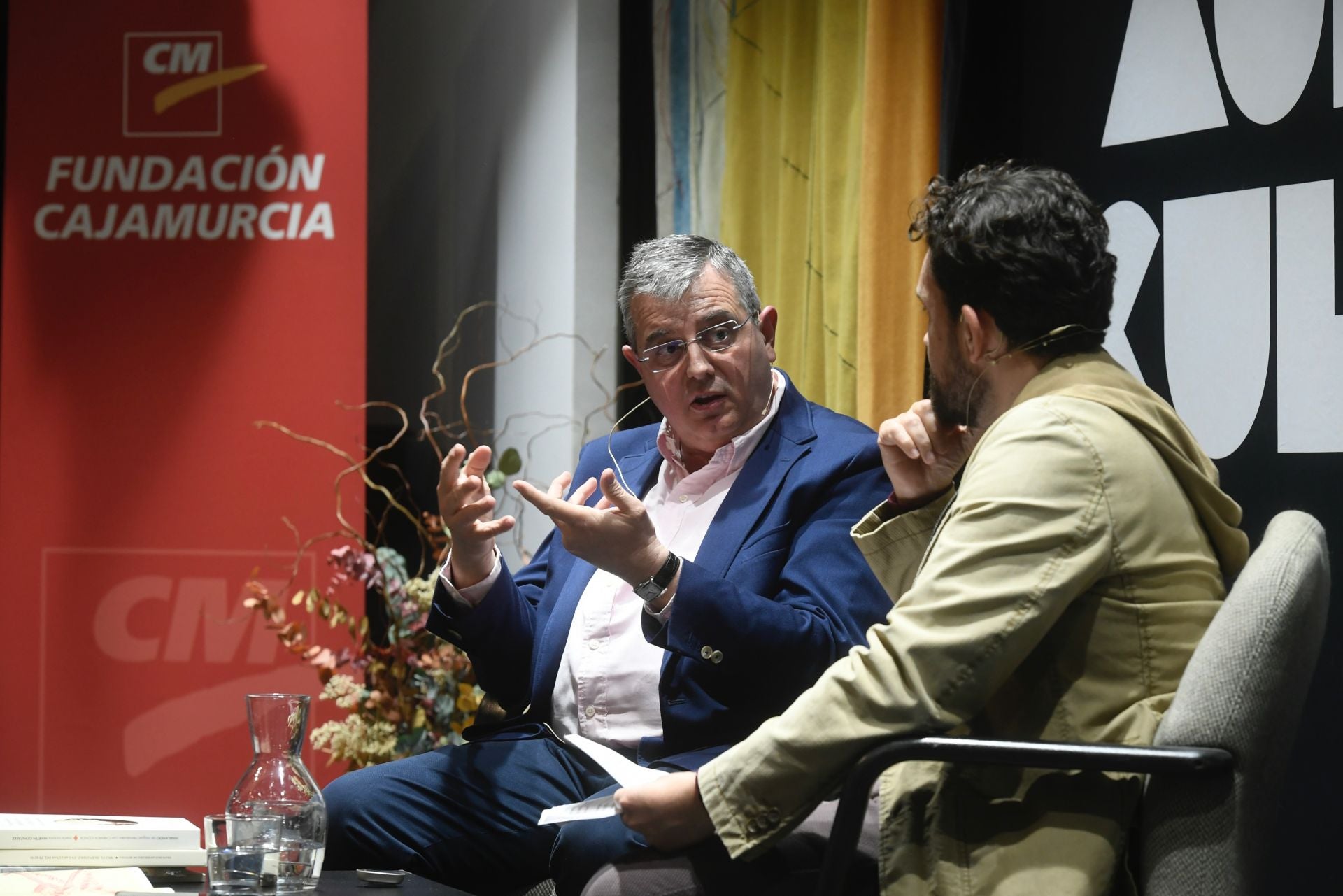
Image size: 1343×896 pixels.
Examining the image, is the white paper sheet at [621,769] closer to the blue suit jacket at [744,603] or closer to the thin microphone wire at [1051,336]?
the blue suit jacket at [744,603]

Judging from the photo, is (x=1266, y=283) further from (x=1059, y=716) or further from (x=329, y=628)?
(x=329, y=628)

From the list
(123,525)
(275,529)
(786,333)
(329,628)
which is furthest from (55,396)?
(786,333)

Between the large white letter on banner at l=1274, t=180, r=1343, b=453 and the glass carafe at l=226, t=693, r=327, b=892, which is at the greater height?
the large white letter on banner at l=1274, t=180, r=1343, b=453

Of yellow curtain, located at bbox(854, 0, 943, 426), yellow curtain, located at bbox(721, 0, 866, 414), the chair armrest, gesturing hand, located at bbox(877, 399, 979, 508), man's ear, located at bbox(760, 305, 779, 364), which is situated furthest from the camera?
yellow curtain, located at bbox(721, 0, 866, 414)

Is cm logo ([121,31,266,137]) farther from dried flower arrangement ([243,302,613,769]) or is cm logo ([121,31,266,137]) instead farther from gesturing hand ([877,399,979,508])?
gesturing hand ([877,399,979,508])

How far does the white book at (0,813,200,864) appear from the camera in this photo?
1896 millimetres

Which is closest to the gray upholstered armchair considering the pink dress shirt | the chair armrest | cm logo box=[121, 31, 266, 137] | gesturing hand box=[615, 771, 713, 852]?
the chair armrest

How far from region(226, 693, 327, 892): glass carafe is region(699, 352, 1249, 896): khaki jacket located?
501mm

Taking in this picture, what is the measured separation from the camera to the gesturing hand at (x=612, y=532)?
6.49 feet

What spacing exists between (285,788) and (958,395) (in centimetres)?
95

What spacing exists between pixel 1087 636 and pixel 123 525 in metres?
2.92

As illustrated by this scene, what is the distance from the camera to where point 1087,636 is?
1492 mm

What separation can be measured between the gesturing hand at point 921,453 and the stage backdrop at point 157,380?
2.15 metres

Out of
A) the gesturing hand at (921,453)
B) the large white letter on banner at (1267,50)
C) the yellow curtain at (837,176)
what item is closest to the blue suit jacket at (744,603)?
the gesturing hand at (921,453)
